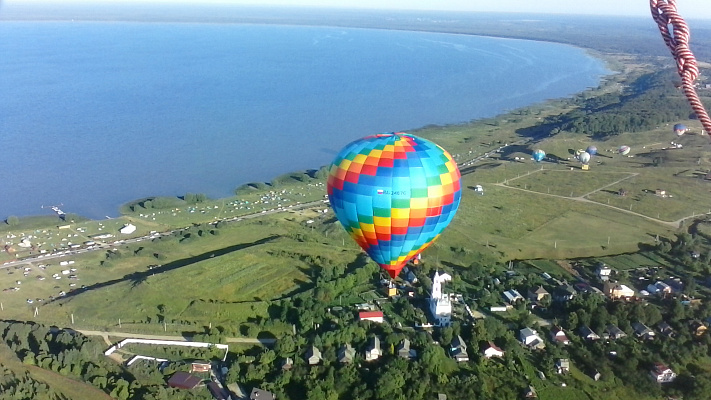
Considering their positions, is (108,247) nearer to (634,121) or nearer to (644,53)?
(634,121)

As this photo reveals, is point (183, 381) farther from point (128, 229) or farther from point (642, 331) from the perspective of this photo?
point (128, 229)

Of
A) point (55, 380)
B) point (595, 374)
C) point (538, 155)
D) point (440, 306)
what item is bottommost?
point (538, 155)

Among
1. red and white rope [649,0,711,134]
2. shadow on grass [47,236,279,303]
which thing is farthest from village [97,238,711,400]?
red and white rope [649,0,711,134]

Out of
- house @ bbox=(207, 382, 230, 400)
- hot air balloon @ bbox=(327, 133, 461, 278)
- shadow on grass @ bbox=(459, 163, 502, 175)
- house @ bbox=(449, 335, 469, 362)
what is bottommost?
shadow on grass @ bbox=(459, 163, 502, 175)

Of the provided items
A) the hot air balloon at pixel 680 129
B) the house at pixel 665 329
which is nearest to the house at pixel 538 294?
the house at pixel 665 329

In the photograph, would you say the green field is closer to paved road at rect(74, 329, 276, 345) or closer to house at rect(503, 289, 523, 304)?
paved road at rect(74, 329, 276, 345)

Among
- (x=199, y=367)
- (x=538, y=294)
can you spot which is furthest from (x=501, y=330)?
(x=199, y=367)

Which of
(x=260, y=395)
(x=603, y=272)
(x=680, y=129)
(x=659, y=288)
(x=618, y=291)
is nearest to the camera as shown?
(x=260, y=395)
